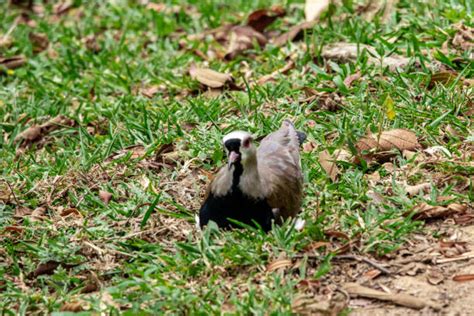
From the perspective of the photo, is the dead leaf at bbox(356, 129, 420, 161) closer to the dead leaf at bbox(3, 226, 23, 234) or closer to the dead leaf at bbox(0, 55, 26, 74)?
the dead leaf at bbox(3, 226, 23, 234)

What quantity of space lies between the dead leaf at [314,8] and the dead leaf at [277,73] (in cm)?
69

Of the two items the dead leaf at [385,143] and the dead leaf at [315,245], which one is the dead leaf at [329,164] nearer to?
the dead leaf at [385,143]

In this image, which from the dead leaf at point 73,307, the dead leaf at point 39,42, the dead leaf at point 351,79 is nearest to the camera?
the dead leaf at point 73,307

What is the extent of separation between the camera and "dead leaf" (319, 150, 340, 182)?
19.1 feet

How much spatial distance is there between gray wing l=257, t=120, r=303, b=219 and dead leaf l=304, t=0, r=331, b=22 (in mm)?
2414

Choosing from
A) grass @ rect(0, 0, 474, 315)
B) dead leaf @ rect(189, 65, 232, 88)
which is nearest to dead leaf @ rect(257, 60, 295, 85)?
grass @ rect(0, 0, 474, 315)

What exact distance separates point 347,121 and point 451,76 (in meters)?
0.93

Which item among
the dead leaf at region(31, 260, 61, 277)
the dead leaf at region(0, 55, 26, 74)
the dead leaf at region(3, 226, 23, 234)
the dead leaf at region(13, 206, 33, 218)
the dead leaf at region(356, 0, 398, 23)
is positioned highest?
the dead leaf at region(356, 0, 398, 23)

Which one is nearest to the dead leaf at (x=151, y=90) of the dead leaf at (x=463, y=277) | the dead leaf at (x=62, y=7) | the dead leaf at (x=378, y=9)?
the dead leaf at (x=378, y=9)

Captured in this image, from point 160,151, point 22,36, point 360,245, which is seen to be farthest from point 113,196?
point 22,36

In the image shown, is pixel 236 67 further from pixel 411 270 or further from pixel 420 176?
pixel 411 270

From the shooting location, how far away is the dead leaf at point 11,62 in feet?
29.1

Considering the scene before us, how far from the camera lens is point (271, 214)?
201 inches

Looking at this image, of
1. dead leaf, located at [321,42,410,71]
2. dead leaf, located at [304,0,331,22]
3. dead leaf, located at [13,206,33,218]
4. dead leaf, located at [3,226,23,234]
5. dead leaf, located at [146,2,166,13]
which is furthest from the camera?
→ dead leaf, located at [146,2,166,13]
